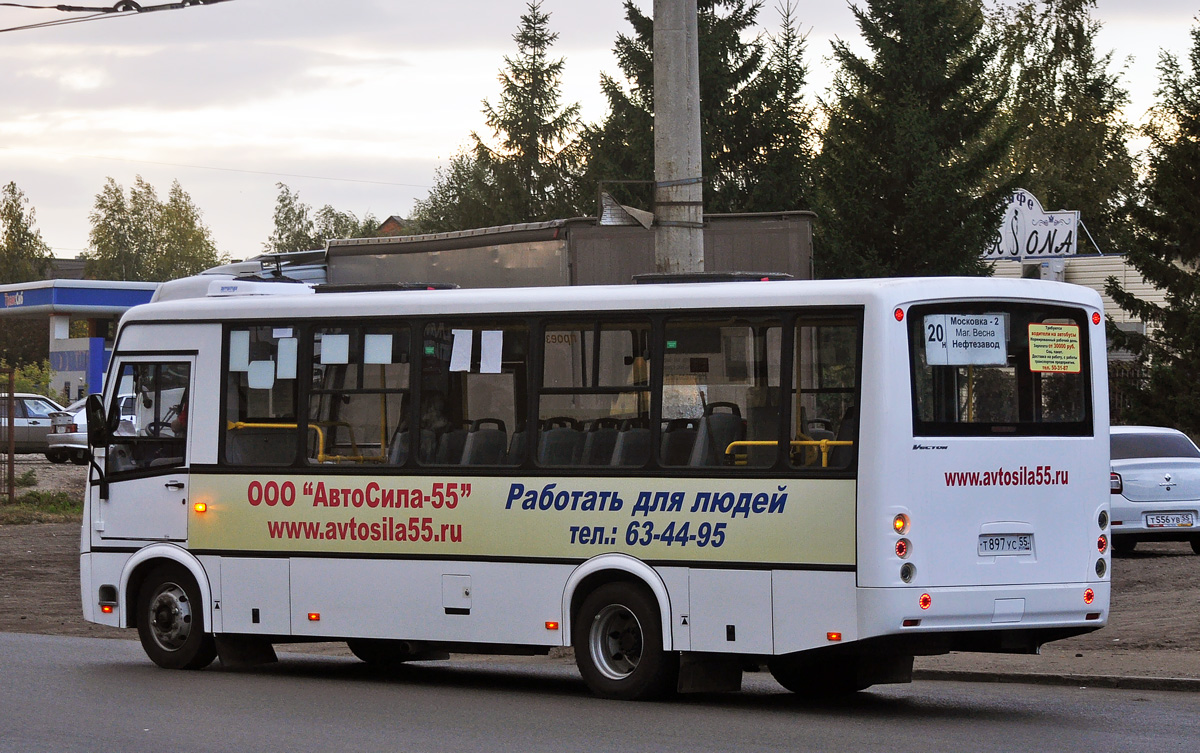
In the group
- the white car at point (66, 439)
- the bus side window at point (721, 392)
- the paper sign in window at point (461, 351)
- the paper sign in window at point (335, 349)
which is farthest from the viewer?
the white car at point (66, 439)

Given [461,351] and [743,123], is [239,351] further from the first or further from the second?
[743,123]

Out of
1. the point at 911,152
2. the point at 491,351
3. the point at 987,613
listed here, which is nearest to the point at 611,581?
the point at 491,351

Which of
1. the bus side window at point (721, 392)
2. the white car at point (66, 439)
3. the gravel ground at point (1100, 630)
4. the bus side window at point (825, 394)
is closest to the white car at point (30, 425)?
the white car at point (66, 439)

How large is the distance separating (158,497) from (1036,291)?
21.8ft

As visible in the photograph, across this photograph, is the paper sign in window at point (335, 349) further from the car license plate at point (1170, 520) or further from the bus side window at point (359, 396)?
the car license plate at point (1170, 520)

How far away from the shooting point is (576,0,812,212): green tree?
3812 centimetres

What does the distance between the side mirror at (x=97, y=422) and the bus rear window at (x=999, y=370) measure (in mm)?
6275

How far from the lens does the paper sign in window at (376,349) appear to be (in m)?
12.3

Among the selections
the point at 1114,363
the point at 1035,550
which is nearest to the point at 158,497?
the point at 1035,550

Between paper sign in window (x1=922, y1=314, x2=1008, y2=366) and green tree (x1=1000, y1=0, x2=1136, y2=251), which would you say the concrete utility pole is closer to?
paper sign in window (x1=922, y1=314, x2=1008, y2=366)

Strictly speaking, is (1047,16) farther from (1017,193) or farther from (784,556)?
(784,556)

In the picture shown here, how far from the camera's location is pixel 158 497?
43.3 feet

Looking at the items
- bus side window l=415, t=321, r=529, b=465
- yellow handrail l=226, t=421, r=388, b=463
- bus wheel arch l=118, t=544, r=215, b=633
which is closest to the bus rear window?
bus side window l=415, t=321, r=529, b=465

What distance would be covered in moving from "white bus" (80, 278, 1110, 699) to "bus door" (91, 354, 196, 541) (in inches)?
0.9
